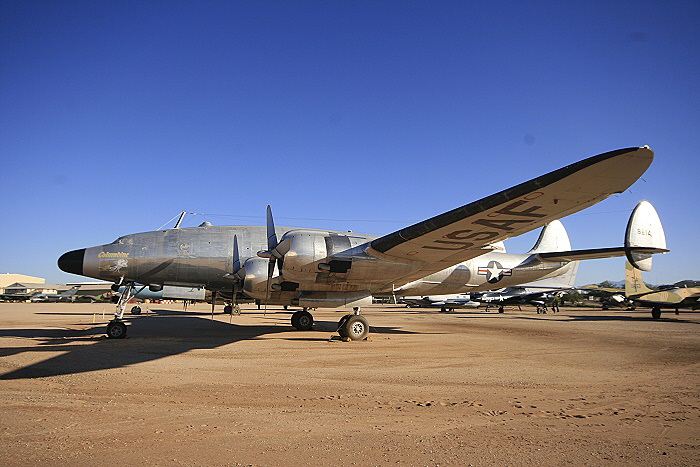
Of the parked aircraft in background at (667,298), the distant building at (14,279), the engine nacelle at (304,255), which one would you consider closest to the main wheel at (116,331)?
the engine nacelle at (304,255)

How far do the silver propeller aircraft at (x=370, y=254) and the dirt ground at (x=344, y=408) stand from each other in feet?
8.67

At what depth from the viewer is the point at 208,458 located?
355cm

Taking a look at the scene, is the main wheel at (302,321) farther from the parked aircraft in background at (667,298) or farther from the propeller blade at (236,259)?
the parked aircraft in background at (667,298)

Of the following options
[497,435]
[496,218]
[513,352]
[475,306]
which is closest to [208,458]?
[497,435]

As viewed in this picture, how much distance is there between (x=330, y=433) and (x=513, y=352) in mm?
7972

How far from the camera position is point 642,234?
44.7 feet

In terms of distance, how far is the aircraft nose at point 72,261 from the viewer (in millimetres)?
13453

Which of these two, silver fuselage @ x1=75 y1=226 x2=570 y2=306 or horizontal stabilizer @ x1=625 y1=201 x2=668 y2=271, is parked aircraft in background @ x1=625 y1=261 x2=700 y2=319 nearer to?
silver fuselage @ x1=75 y1=226 x2=570 y2=306

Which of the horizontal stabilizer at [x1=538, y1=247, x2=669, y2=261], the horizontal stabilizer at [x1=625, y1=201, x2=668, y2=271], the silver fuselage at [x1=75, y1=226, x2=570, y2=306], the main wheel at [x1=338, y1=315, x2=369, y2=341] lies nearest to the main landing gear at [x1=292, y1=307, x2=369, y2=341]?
the main wheel at [x1=338, y1=315, x2=369, y2=341]

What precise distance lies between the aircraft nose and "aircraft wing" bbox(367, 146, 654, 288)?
9485mm

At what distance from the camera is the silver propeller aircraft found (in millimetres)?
7894

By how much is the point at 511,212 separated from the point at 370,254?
4.10 meters

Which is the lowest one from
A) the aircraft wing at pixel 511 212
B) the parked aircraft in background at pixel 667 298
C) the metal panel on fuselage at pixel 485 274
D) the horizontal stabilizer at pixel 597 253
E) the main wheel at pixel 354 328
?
the parked aircraft in background at pixel 667 298

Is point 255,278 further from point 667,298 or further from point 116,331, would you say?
point 667,298
